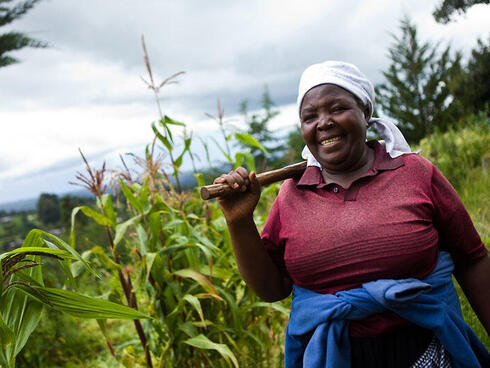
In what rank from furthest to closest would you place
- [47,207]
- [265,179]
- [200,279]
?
[47,207]
[200,279]
[265,179]

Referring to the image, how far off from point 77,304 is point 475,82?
18.6 meters

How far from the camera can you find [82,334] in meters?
3.26

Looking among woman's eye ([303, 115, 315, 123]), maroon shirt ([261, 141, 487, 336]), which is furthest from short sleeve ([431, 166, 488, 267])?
woman's eye ([303, 115, 315, 123])

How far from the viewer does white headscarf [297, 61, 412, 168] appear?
43.4 inches

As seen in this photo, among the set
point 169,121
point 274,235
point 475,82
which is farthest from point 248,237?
point 475,82

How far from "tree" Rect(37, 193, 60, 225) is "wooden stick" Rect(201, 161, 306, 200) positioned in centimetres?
1249

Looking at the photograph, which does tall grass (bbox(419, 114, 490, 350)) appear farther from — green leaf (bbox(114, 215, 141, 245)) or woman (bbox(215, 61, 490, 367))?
green leaf (bbox(114, 215, 141, 245))

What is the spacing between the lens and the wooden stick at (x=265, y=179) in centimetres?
101

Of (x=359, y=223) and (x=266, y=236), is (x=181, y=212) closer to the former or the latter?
(x=266, y=236)

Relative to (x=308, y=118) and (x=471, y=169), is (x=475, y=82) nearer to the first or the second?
(x=471, y=169)

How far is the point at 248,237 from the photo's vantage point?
1135 millimetres

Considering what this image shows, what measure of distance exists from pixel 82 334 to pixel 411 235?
3206mm

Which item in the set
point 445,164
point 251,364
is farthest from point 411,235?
point 445,164

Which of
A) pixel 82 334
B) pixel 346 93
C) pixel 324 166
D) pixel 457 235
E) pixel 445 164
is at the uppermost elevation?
pixel 346 93
